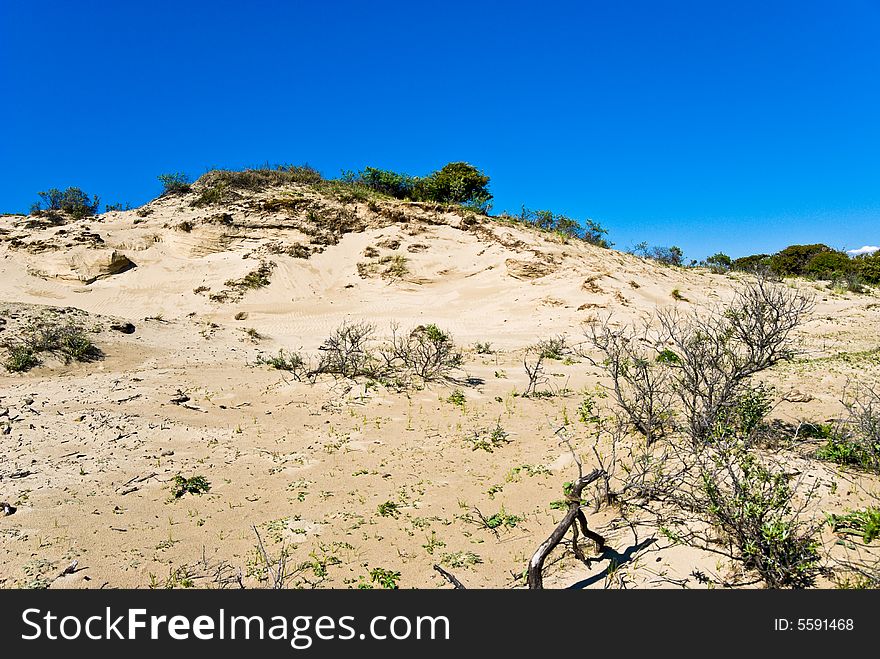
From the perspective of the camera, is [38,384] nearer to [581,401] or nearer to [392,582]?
[392,582]

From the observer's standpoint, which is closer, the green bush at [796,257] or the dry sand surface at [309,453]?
the dry sand surface at [309,453]

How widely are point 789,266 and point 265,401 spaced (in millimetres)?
37224

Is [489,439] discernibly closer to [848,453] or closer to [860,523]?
[848,453]

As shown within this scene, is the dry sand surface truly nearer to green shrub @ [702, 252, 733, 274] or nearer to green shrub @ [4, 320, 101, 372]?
green shrub @ [4, 320, 101, 372]

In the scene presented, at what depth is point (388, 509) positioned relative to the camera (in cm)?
439

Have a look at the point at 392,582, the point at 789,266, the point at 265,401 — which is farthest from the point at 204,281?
the point at 789,266

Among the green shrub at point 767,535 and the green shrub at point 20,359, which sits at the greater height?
the green shrub at point 20,359

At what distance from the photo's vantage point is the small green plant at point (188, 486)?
4.73 meters

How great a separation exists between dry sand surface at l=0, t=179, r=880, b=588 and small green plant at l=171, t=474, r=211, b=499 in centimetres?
8

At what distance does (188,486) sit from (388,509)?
2040 millimetres

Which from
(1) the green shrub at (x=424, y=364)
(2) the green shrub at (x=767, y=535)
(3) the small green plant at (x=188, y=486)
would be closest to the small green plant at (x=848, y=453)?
(2) the green shrub at (x=767, y=535)

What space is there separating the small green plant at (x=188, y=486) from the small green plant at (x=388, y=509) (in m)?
1.80

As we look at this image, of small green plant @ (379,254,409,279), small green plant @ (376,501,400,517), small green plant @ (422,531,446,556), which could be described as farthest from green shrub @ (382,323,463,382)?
small green plant @ (379,254,409,279)

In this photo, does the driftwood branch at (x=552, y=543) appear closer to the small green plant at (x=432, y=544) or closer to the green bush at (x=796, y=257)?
the small green plant at (x=432, y=544)
